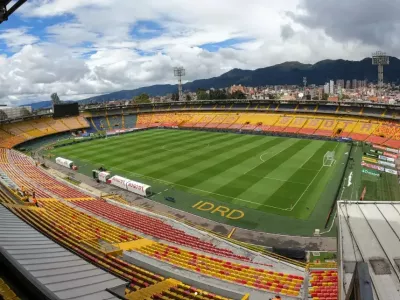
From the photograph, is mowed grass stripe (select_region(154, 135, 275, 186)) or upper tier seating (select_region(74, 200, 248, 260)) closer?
upper tier seating (select_region(74, 200, 248, 260))

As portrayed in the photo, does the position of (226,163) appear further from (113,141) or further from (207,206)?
(113,141)

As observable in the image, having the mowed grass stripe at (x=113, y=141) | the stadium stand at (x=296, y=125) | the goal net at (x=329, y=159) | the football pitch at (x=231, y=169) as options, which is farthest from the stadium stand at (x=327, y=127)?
the mowed grass stripe at (x=113, y=141)

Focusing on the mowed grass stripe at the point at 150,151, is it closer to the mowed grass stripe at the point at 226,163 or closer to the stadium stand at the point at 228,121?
the stadium stand at the point at 228,121

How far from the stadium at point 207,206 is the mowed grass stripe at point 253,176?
25 centimetres

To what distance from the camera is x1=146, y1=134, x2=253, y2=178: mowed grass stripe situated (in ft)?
147

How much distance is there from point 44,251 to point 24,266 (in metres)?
2.39

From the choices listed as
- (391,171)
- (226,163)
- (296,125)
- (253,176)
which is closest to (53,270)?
(253,176)

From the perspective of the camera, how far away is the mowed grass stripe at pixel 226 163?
4047cm

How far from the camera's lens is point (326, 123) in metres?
71.6

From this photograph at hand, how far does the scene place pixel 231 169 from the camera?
145 feet

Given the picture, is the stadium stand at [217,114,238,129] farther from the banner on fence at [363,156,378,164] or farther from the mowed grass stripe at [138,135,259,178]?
the banner on fence at [363,156,378,164]

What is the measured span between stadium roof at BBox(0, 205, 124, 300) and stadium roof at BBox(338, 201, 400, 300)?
23.4 feet

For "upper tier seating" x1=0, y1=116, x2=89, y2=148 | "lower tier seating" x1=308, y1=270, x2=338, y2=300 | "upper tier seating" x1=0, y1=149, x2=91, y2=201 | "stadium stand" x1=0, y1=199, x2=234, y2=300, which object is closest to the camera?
"lower tier seating" x1=308, y1=270, x2=338, y2=300

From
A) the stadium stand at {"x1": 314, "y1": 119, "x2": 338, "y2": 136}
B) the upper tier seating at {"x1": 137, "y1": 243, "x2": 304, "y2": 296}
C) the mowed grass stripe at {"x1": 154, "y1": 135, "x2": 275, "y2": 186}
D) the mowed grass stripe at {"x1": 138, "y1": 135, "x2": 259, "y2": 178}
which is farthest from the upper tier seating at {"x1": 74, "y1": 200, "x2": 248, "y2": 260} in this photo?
the stadium stand at {"x1": 314, "y1": 119, "x2": 338, "y2": 136}
